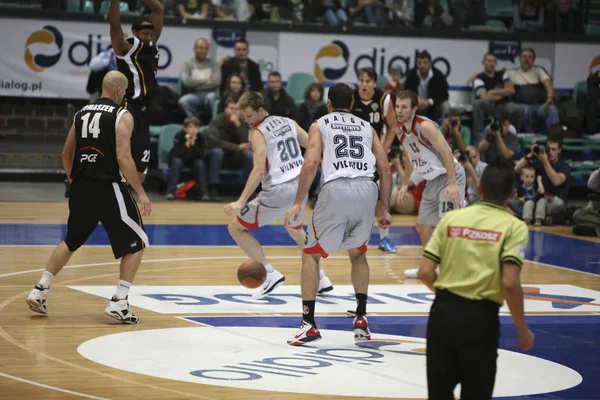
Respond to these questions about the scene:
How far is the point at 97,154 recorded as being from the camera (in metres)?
7.71

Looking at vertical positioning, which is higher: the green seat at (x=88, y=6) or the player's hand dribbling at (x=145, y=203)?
the green seat at (x=88, y=6)

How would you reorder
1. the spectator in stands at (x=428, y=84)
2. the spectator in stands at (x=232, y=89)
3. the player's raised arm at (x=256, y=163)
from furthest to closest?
the spectator in stands at (x=428, y=84) → the spectator in stands at (x=232, y=89) → the player's raised arm at (x=256, y=163)

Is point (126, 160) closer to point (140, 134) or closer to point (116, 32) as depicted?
point (116, 32)

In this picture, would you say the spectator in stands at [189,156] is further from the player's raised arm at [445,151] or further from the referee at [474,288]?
the referee at [474,288]

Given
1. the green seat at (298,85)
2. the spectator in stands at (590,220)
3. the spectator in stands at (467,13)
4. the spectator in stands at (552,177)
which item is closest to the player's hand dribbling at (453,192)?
the spectator in stands at (590,220)

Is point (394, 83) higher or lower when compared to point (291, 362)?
higher

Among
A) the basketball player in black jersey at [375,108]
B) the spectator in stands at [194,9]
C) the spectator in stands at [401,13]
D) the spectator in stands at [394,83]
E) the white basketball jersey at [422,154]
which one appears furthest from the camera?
the spectator in stands at [401,13]

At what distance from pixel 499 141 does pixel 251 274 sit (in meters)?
8.72

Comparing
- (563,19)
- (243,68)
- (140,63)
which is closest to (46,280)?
(140,63)

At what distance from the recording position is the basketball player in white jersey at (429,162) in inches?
380

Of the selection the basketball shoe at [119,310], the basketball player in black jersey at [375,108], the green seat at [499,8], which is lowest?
the basketball shoe at [119,310]

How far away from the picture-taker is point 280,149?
908cm

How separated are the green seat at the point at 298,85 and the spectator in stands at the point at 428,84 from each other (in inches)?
71.4

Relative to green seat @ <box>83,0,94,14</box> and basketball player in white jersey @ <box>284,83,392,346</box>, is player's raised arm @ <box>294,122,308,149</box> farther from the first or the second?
green seat @ <box>83,0,94,14</box>
